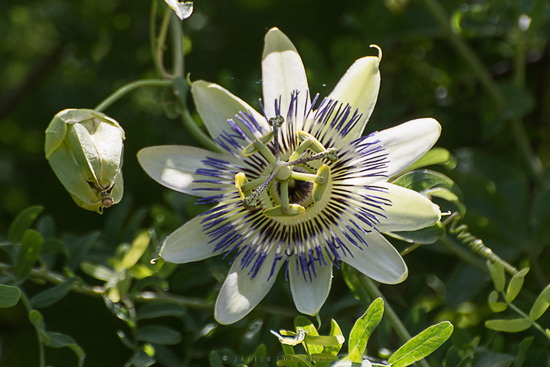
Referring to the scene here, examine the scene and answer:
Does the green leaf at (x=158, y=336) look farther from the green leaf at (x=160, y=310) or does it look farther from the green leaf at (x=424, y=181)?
the green leaf at (x=424, y=181)

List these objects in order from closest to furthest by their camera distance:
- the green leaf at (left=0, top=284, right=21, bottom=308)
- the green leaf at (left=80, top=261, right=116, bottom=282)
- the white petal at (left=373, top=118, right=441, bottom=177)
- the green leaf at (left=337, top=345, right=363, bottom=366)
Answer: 1. the green leaf at (left=337, top=345, right=363, bottom=366)
2. the green leaf at (left=0, top=284, right=21, bottom=308)
3. the white petal at (left=373, top=118, right=441, bottom=177)
4. the green leaf at (left=80, top=261, right=116, bottom=282)

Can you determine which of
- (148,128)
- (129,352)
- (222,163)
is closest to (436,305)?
(222,163)

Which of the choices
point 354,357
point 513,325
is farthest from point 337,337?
point 513,325

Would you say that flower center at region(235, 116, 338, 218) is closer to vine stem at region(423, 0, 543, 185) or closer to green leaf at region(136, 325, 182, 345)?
green leaf at region(136, 325, 182, 345)

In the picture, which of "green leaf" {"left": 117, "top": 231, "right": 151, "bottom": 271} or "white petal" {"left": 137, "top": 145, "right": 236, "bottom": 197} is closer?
"white petal" {"left": 137, "top": 145, "right": 236, "bottom": 197}

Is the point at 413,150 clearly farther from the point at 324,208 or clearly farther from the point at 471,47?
the point at 471,47

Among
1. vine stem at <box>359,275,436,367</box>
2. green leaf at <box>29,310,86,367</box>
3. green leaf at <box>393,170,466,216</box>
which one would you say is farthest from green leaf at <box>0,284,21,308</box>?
green leaf at <box>393,170,466,216</box>

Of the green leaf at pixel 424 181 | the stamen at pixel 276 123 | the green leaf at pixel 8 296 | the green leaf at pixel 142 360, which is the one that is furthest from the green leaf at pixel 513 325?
the green leaf at pixel 8 296
